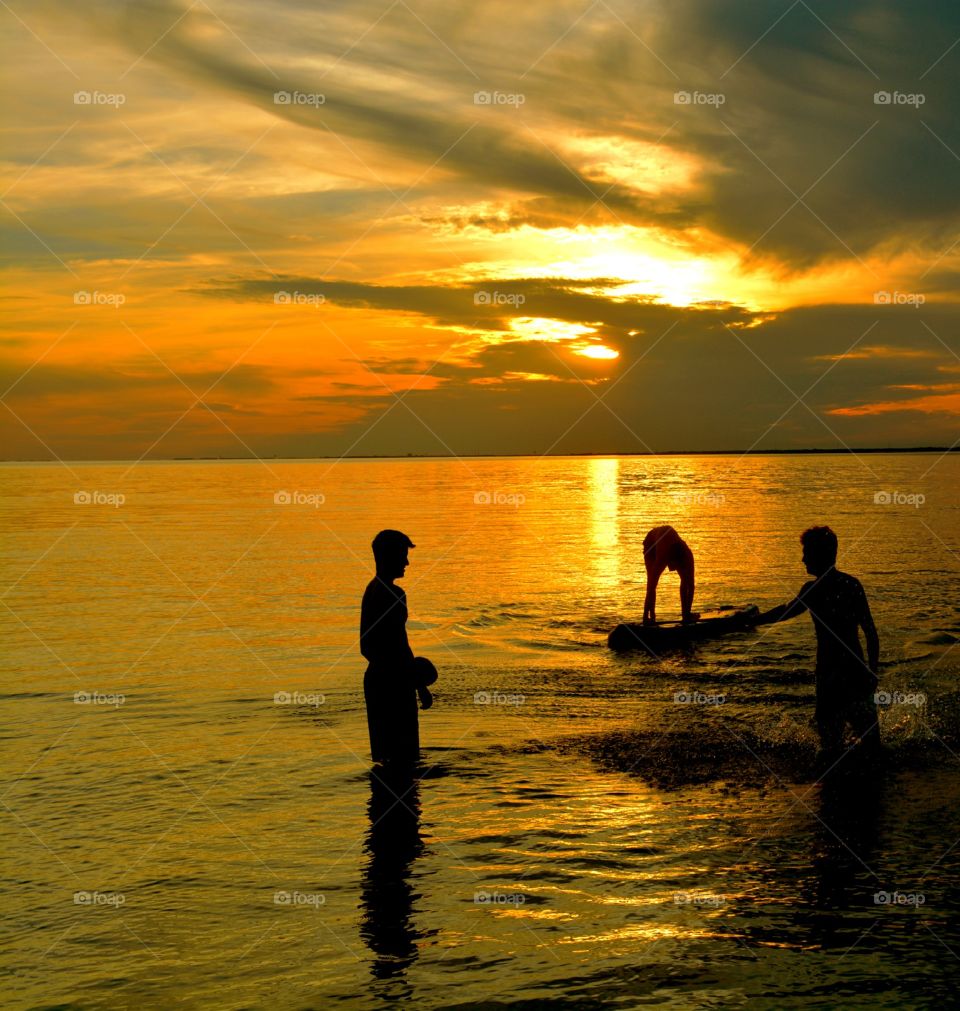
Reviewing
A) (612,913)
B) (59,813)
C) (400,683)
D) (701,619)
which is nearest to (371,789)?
(400,683)

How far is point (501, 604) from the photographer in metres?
23.1
